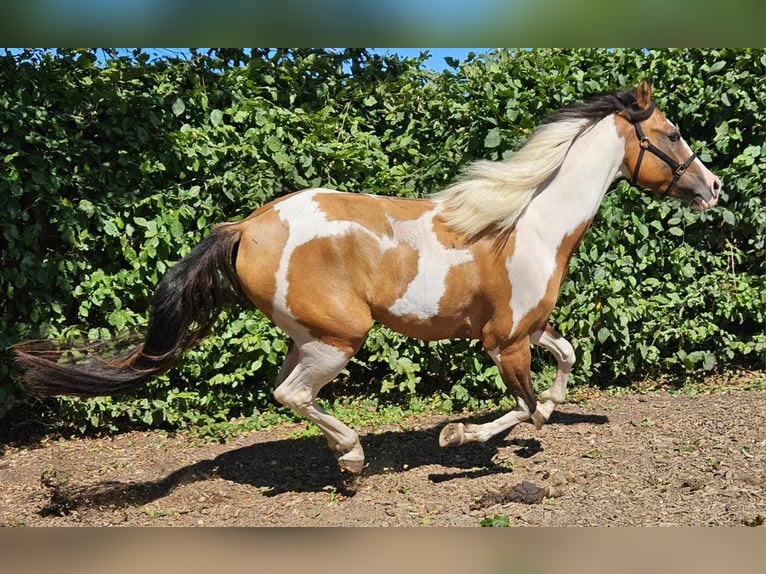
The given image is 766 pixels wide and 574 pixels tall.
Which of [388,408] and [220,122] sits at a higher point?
[220,122]

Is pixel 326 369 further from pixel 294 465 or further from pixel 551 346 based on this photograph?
pixel 551 346

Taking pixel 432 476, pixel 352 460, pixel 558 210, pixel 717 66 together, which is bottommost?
pixel 432 476

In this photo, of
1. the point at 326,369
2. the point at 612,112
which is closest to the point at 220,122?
the point at 326,369

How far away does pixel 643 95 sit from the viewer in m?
4.44

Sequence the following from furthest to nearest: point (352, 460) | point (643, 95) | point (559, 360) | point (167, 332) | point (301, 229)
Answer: point (559, 360), point (643, 95), point (352, 460), point (167, 332), point (301, 229)

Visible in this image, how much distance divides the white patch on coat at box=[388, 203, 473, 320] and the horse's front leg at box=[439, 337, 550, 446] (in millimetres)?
531

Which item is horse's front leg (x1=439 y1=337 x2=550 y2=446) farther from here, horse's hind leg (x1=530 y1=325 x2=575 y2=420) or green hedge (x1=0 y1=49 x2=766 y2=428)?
green hedge (x1=0 y1=49 x2=766 y2=428)

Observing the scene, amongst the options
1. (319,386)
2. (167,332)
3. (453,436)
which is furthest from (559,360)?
(167,332)

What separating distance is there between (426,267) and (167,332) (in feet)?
4.92

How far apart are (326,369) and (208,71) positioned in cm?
284

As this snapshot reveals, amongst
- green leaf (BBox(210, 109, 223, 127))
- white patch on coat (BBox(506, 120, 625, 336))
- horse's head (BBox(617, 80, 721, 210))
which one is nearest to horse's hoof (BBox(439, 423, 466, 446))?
white patch on coat (BBox(506, 120, 625, 336))

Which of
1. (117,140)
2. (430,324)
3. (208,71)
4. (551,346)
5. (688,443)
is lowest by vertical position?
(688,443)

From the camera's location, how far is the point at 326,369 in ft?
13.7

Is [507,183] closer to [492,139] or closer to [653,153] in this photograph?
[653,153]
